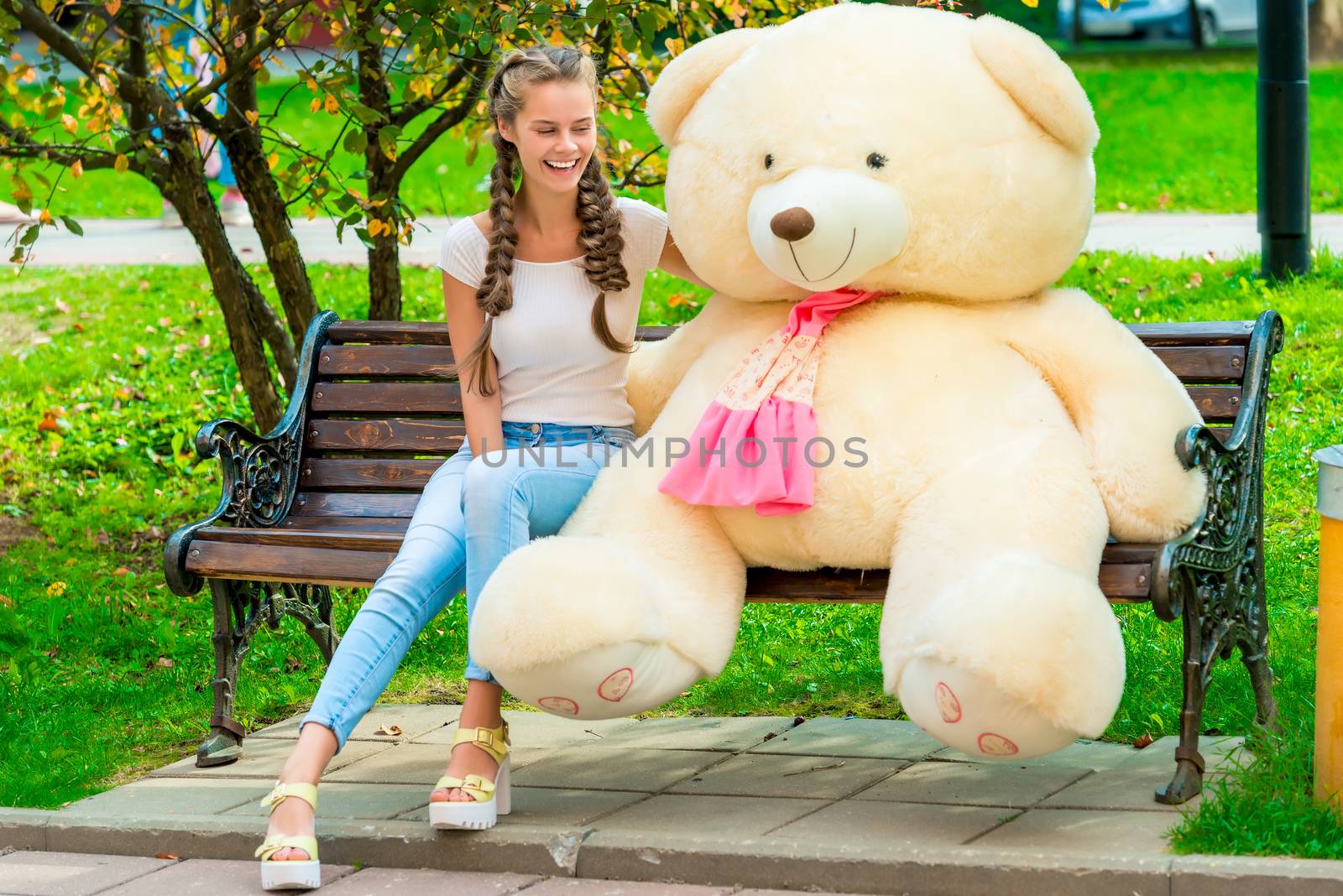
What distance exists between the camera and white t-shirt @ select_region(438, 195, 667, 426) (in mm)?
4160

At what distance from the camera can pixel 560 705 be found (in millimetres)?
3576

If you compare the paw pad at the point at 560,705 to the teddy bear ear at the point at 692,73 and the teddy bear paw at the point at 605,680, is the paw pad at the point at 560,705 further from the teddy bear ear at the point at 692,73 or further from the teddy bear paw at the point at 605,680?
the teddy bear ear at the point at 692,73

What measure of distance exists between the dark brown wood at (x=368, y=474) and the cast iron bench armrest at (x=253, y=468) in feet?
0.18

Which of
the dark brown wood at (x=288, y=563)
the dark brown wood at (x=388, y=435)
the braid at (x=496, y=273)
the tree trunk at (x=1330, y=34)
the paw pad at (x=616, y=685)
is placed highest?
the tree trunk at (x=1330, y=34)

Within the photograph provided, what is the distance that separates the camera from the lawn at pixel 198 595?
4.43 m

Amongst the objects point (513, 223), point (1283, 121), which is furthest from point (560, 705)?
point (1283, 121)

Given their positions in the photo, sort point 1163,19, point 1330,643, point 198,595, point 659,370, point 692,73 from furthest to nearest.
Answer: point 1163,19 < point 198,595 < point 659,370 < point 692,73 < point 1330,643

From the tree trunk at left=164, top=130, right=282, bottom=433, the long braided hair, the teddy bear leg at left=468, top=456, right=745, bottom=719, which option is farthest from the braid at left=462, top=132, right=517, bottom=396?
the tree trunk at left=164, top=130, right=282, bottom=433

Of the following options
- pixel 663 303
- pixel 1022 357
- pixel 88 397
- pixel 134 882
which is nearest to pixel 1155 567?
pixel 1022 357

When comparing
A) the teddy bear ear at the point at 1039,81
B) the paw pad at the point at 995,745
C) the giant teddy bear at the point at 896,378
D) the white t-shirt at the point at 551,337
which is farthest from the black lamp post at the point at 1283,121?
the paw pad at the point at 995,745

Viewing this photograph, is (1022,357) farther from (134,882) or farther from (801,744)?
(134,882)

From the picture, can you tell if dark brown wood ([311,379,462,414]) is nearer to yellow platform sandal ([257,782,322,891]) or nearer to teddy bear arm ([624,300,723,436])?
teddy bear arm ([624,300,723,436])

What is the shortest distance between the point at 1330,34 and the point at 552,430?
66.4 feet

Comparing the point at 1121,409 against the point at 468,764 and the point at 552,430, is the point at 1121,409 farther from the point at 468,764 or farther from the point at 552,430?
the point at 468,764
